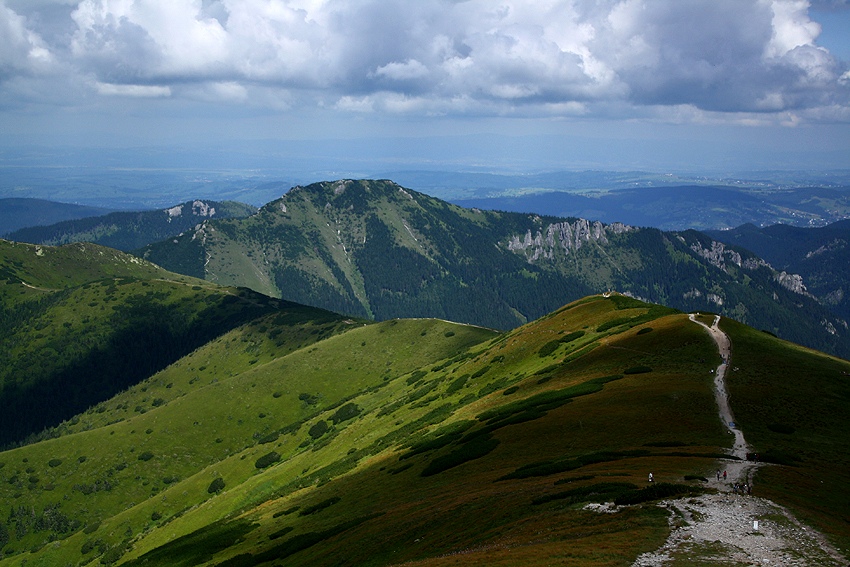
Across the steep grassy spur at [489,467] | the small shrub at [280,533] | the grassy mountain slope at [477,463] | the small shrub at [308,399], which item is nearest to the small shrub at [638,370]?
the steep grassy spur at [489,467]

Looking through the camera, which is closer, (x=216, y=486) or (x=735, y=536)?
(x=735, y=536)

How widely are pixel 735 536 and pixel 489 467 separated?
2200 cm

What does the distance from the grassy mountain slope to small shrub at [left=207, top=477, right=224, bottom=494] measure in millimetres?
253

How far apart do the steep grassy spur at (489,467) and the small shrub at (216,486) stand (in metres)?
0.66

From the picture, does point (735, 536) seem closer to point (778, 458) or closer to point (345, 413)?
point (778, 458)

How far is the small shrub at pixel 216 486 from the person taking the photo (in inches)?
4286

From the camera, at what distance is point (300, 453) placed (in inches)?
4311

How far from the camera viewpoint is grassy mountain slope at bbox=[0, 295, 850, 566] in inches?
1284

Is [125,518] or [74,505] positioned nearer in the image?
[125,518]

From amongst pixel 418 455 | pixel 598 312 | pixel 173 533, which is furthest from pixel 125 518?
pixel 598 312

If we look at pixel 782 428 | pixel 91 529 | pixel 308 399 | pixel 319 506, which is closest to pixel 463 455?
pixel 319 506

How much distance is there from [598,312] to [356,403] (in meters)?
57.6

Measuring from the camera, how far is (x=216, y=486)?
10994 cm

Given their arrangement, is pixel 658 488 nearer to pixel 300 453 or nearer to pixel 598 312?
pixel 598 312
